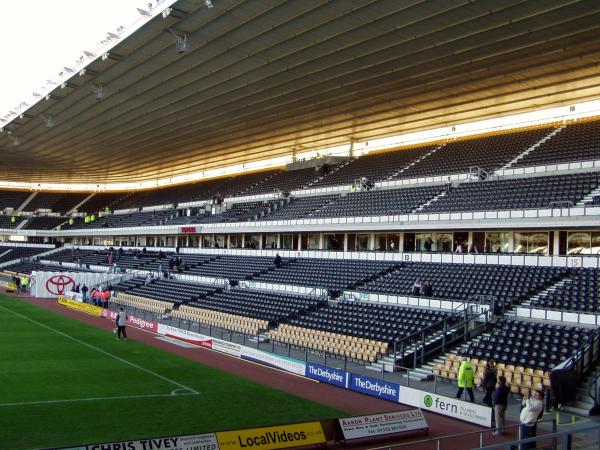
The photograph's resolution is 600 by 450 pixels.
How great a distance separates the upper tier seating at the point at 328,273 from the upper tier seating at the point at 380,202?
11.9 ft

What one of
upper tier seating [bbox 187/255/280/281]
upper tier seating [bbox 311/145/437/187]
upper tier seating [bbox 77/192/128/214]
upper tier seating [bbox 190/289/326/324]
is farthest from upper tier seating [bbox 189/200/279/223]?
upper tier seating [bbox 77/192/128/214]

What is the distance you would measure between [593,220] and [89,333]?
23.2 metres

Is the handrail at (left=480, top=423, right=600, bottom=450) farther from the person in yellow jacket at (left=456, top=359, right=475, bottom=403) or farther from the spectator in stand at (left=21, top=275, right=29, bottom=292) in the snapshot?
the spectator in stand at (left=21, top=275, right=29, bottom=292)

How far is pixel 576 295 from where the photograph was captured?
2166cm

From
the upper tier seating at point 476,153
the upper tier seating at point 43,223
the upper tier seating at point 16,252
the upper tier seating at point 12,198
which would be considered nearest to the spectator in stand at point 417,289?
the upper tier seating at point 476,153

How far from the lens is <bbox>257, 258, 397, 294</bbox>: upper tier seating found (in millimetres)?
32031

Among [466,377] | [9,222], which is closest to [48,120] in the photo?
[9,222]

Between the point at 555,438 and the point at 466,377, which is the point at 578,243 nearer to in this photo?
the point at 466,377

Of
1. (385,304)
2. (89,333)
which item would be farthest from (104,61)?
(385,304)

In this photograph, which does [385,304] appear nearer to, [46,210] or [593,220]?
[593,220]

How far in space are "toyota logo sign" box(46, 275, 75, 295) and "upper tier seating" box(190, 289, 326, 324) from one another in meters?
15.7

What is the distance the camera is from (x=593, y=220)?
83.0 feet

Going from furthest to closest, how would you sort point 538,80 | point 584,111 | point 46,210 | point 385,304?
point 46,210 → point 584,111 → point 538,80 → point 385,304

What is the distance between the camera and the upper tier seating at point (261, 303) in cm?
2984
